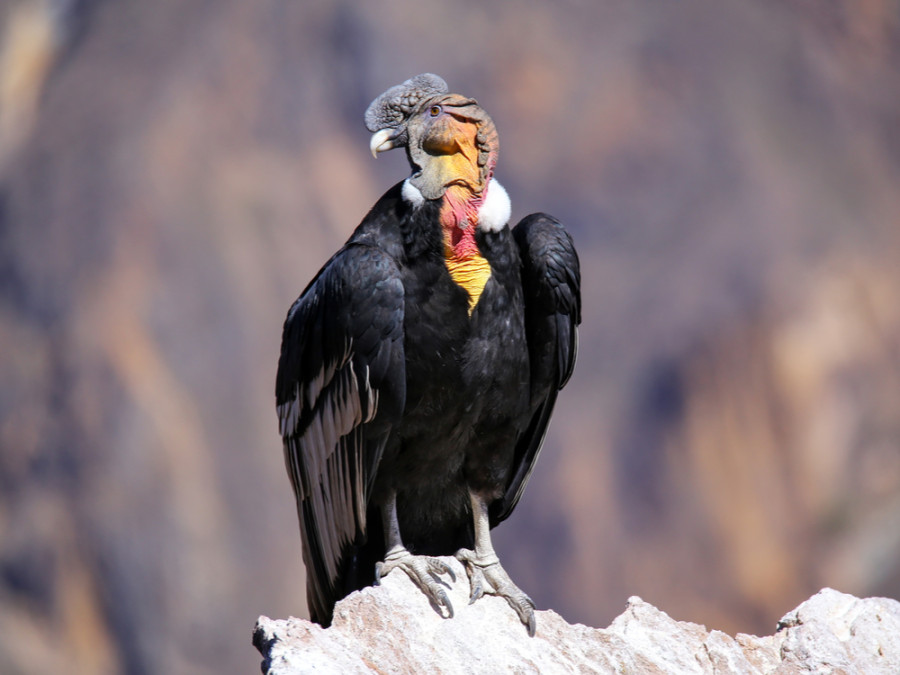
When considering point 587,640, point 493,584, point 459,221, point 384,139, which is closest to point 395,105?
point 384,139

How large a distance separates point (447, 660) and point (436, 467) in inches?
40.7

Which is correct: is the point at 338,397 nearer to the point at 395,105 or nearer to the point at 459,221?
the point at 459,221

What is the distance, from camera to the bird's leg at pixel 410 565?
4.73 m

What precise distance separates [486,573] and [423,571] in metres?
0.34

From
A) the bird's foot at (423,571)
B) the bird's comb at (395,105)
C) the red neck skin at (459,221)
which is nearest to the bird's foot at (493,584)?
the bird's foot at (423,571)

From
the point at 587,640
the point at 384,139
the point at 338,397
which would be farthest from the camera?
the point at 384,139

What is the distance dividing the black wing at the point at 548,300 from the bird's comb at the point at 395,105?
710mm

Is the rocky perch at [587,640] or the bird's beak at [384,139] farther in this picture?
the bird's beak at [384,139]

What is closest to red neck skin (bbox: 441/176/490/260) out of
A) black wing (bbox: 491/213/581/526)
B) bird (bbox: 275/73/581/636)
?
bird (bbox: 275/73/581/636)

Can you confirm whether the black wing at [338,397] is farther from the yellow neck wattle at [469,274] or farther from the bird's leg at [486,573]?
the bird's leg at [486,573]

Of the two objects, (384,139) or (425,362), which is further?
(384,139)

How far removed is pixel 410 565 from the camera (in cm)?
488

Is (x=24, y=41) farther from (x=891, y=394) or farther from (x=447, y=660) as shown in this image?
(x=447, y=660)

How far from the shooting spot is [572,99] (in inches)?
624
